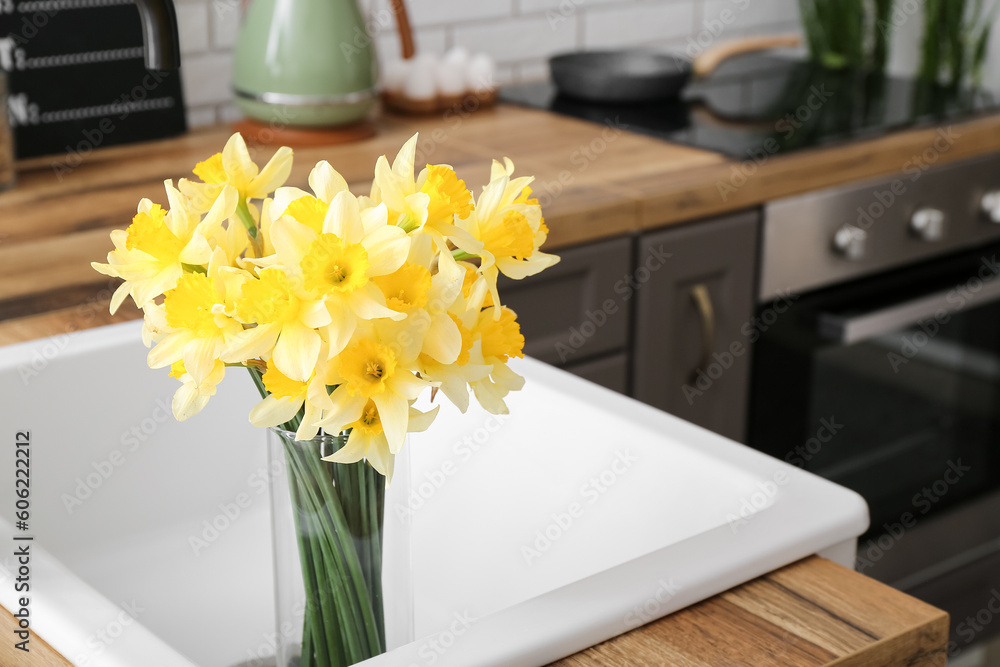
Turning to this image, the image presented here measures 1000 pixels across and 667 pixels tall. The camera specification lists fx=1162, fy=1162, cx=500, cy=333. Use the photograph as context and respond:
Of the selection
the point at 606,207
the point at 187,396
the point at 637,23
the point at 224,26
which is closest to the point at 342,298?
the point at 187,396

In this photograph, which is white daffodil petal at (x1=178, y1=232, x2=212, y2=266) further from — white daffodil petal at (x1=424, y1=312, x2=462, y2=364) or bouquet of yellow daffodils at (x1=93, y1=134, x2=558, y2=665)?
white daffodil petal at (x1=424, y1=312, x2=462, y2=364)

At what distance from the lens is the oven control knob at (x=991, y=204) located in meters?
1.87

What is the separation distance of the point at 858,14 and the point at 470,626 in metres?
1.94

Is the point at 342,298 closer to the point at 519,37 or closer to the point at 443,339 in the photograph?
the point at 443,339

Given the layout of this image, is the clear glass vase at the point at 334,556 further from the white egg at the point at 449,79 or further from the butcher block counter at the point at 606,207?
the white egg at the point at 449,79

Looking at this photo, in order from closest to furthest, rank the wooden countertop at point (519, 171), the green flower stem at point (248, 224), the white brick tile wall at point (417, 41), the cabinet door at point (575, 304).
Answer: the green flower stem at point (248, 224) < the wooden countertop at point (519, 171) < the cabinet door at point (575, 304) < the white brick tile wall at point (417, 41)

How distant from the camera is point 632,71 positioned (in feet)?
6.45

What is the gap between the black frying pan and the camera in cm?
189

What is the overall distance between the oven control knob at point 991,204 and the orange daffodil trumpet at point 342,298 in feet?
4.82

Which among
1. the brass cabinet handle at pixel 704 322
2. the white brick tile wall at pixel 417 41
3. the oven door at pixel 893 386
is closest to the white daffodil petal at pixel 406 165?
the brass cabinet handle at pixel 704 322

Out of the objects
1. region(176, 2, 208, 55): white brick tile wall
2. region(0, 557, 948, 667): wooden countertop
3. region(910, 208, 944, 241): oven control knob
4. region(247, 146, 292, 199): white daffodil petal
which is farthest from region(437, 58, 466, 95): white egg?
region(0, 557, 948, 667): wooden countertop

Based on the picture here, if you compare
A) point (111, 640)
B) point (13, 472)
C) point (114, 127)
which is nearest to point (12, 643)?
point (111, 640)

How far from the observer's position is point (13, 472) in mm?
901

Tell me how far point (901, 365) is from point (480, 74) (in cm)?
82
